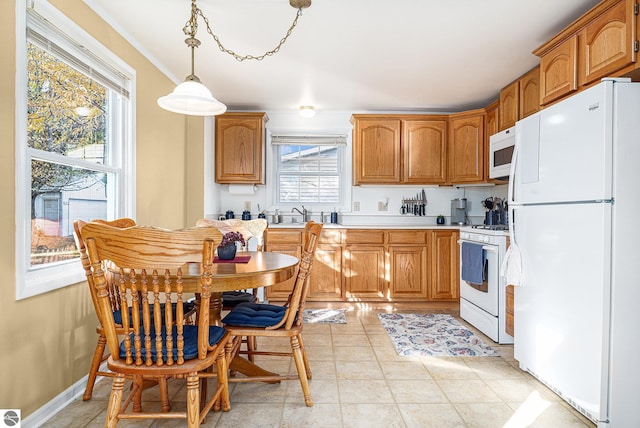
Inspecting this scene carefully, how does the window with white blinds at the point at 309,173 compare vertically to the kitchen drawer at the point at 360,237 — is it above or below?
above

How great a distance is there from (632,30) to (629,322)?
1459 mm

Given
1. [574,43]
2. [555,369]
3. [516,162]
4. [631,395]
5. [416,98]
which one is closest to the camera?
[631,395]

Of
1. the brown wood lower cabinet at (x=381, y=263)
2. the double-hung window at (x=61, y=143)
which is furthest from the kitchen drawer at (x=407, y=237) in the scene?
the double-hung window at (x=61, y=143)

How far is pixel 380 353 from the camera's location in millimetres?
2904

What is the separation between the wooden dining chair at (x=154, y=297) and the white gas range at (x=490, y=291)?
239 centimetres

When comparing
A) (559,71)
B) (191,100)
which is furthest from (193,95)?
(559,71)

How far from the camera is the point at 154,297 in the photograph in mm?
1431

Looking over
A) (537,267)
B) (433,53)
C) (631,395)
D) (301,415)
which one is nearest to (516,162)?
(537,267)

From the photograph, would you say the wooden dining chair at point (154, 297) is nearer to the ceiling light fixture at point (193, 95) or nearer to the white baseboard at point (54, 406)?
the white baseboard at point (54, 406)

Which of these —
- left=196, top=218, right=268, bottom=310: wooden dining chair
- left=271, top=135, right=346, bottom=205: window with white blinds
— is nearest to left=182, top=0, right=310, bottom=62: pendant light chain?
left=196, top=218, right=268, bottom=310: wooden dining chair

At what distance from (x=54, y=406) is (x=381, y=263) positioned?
3115 millimetres

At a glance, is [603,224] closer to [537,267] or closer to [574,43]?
[537,267]

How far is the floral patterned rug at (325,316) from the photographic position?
12.3 feet

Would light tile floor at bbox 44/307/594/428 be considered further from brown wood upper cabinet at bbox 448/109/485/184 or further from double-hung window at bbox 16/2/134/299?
brown wood upper cabinet at bbox 448/109/485/184
